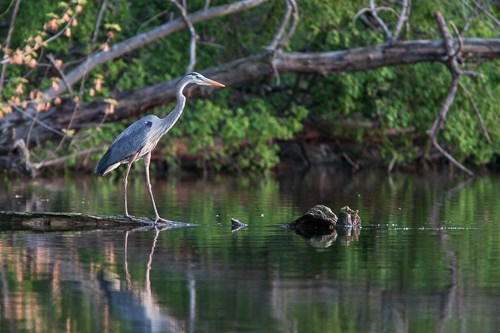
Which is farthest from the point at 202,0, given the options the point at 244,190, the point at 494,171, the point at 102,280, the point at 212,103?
the point at 102,280

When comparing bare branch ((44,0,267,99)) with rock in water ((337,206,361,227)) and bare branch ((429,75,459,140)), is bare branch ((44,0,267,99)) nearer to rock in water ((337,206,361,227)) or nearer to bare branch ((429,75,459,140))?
bare branch ((429,75,459,140))

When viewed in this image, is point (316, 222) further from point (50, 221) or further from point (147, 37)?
point (147, 37)

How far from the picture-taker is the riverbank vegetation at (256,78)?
23344 mm

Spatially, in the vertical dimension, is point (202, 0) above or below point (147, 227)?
above

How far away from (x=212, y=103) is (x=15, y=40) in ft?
15.6

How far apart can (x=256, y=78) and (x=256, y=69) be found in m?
3.06

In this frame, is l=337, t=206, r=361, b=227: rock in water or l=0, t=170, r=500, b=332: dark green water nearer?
l=0, t=170, r=500, b=332: dark green water

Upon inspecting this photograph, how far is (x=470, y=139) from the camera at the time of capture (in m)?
27.5

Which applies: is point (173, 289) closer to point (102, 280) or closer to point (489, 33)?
point (102, 280)

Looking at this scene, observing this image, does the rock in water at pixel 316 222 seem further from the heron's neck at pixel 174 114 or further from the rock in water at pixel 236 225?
the heron's neck at pixel 174 114

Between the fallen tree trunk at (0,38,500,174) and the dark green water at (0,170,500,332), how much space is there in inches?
214

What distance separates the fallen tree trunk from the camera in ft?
74.8

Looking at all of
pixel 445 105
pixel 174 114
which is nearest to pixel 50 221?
pixel 174 114

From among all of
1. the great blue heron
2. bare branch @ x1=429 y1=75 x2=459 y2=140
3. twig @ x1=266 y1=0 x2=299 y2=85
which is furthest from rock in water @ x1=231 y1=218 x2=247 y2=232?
bare branch @ x1=429 y1=75 x2=459 y2=140
